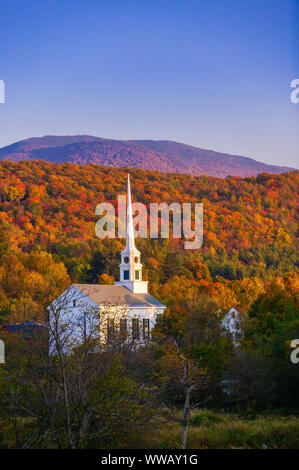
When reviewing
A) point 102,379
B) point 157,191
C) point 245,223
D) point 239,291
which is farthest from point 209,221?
point 102,379

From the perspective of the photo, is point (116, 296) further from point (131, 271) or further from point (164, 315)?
point (164, 315)

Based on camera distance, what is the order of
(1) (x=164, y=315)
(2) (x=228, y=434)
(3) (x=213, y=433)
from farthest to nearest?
(1) (x=164, y=315) < (2) (x=228, y=434) < (3) (x=213, y=433)

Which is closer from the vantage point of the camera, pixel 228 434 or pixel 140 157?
pixel 228 434

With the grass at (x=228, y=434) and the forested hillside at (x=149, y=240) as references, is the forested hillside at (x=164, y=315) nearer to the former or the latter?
the grass at (x=228, y=434)

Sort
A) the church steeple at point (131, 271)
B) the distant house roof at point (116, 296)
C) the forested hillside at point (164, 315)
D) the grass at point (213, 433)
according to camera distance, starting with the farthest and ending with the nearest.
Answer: the church steeple at point (131, 271), the distant house roof at point (116, 296), the grass at point (213, 433), the forested hillside at point (164, 315)

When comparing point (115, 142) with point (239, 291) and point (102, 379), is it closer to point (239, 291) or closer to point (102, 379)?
point (239, 291)

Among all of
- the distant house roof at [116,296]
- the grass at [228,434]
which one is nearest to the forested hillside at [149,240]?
the distant house roof at [116,296]

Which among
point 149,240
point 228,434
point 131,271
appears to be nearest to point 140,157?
point 149,240
